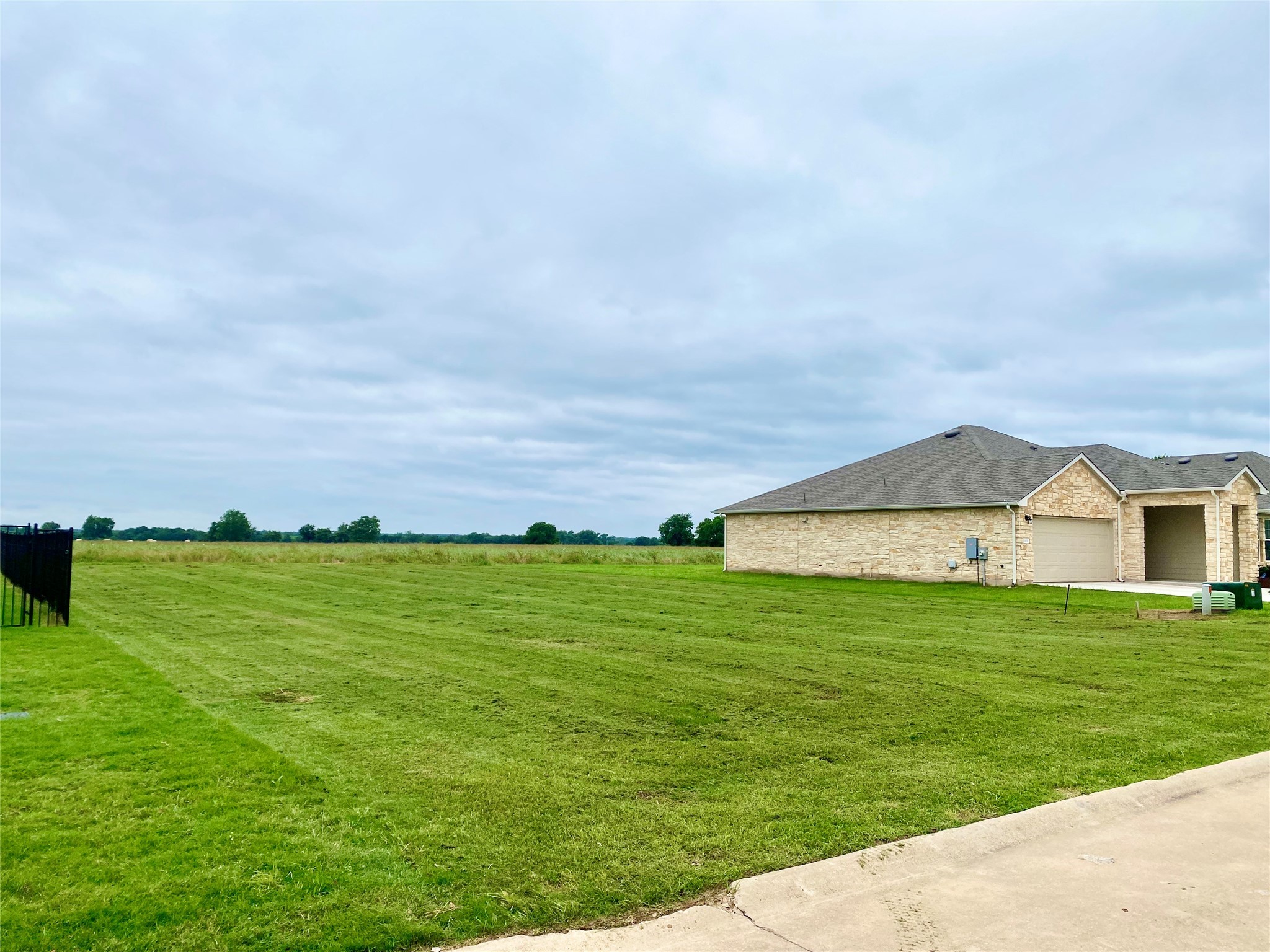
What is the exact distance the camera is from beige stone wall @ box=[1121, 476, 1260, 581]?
25656 mm

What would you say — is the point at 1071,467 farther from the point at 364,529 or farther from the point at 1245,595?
the point at 364,529

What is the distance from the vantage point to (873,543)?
28828 mm

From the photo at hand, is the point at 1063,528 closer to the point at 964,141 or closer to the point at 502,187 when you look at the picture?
the point at 964,141

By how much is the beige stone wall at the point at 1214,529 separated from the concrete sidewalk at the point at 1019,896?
2589cm

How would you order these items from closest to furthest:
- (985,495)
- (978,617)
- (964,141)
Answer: (978,617) < (964,141) < (985,495)

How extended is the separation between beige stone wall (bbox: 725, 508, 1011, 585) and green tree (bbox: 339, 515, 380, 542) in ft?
223

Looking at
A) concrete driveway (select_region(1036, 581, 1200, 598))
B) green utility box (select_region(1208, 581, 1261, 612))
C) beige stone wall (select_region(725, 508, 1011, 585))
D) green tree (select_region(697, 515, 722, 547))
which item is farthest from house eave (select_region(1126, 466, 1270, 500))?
green tree (select_region(697, 515, 722, 547))

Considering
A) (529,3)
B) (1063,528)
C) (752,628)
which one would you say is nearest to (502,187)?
(529,3)

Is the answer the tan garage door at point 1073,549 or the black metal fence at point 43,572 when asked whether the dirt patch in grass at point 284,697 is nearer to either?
the black metal fence at point 43,572

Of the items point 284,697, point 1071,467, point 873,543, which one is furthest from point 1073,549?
point 284,697

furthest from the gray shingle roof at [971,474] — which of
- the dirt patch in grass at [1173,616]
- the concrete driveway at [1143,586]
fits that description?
the dirt patch in grass at [1173,616]

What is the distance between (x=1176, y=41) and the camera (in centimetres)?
1383

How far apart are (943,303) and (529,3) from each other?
19822mm

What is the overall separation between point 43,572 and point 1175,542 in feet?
117
